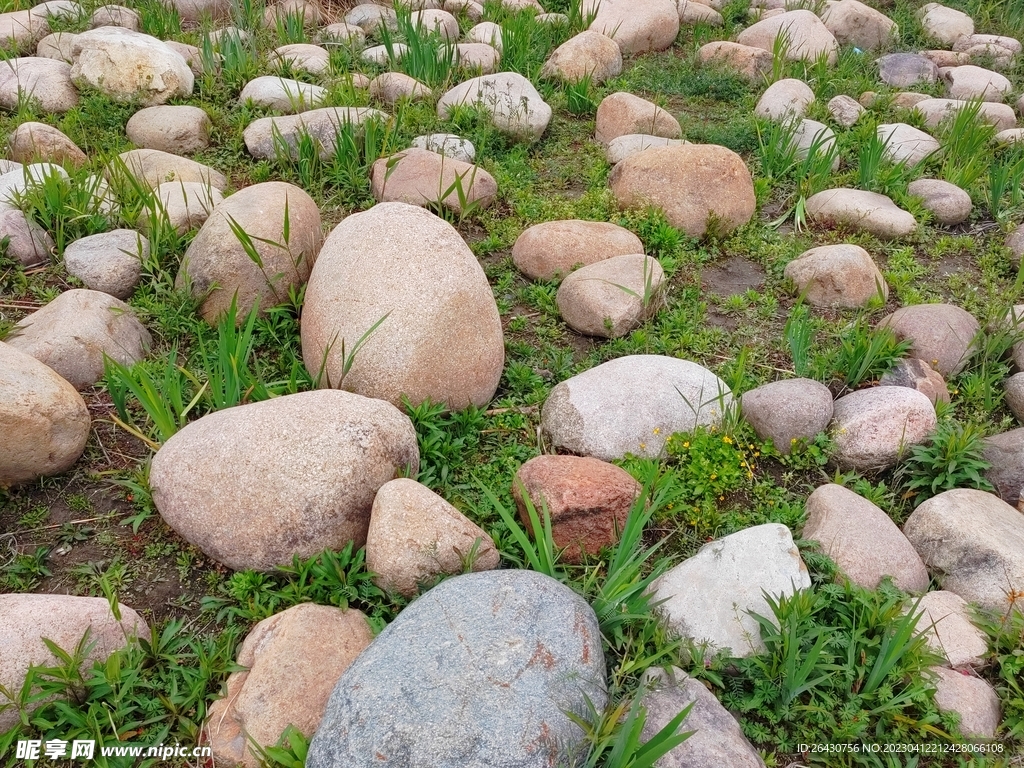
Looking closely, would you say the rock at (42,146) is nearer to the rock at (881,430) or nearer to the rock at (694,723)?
the rock at (694,723)

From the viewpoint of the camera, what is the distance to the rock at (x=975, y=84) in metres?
5.66

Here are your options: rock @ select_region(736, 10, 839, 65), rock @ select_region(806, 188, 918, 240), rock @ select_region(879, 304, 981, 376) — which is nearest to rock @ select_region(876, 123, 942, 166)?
rock @ select_region(806, 188, 918, 240)

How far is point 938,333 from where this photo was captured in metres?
3.29

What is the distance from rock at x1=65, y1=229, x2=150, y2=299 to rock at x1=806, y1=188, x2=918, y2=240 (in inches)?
135

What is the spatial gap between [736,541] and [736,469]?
0.41m

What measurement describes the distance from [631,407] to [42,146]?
10.8 ft

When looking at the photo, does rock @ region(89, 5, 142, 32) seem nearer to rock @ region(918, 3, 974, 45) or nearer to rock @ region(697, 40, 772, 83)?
rock @ region(697, 40, 772, 83)

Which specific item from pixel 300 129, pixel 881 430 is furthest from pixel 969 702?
pixel 300 129

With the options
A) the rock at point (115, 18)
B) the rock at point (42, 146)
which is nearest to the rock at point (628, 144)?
the rock at point (42, 146)

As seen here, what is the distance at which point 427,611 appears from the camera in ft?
6.64

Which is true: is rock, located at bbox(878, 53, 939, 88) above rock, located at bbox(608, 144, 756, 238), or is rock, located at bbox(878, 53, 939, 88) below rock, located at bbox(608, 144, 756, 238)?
above

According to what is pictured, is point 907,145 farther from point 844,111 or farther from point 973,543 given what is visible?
point 973,543

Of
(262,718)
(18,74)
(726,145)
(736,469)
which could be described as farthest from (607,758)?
(18,74)

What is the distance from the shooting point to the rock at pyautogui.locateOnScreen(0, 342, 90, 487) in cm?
240
